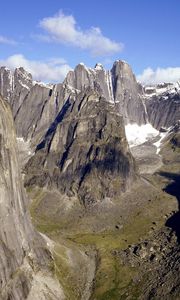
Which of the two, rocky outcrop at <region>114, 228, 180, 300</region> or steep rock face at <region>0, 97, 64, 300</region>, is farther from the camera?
rocky outcrop at <region>114, 228, 180, 300</region>

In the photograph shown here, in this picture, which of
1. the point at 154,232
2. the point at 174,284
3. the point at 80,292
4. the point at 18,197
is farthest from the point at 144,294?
the point at 154,232

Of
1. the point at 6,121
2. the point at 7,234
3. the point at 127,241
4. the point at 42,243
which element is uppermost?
the point at 6,121

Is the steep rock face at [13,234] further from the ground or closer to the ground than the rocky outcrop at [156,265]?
further from the ground

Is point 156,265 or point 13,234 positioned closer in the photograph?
point 13,234

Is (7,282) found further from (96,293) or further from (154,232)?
(154,232)

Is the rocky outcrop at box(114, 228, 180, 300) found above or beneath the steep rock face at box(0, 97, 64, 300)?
beneath

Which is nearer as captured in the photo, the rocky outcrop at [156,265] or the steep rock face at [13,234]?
the steep rock face at [13,234]

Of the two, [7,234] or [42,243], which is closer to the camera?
[7,234]

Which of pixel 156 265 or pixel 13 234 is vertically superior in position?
pixel 13 234
